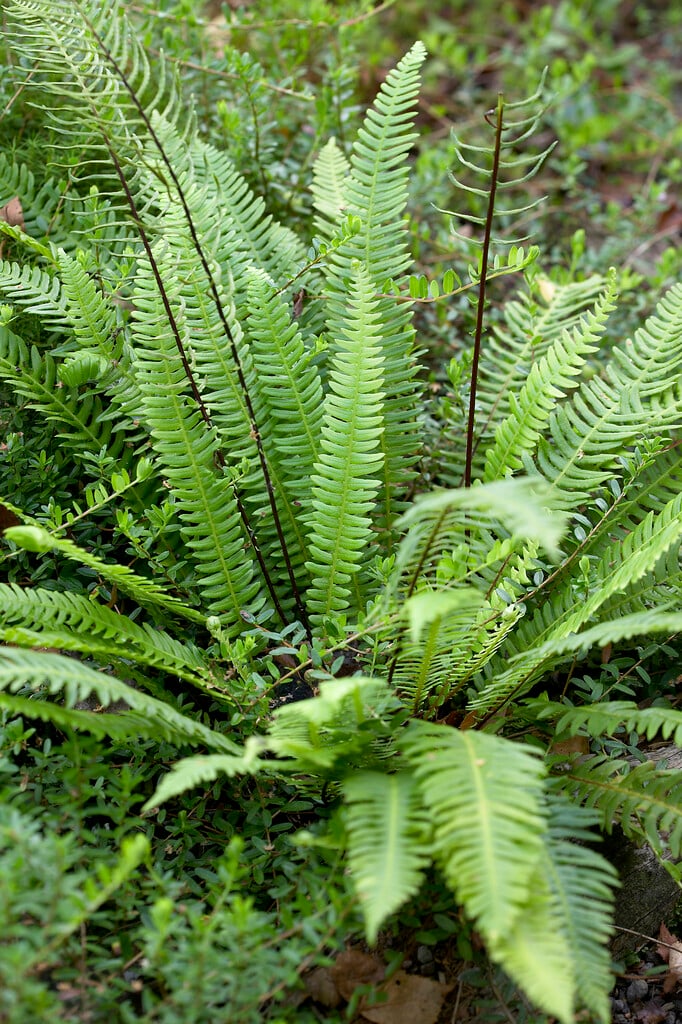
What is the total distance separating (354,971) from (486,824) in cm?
58

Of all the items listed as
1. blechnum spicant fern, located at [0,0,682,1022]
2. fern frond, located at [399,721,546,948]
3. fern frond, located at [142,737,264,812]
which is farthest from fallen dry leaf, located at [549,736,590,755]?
fern frond, located at [142,737,264,812]

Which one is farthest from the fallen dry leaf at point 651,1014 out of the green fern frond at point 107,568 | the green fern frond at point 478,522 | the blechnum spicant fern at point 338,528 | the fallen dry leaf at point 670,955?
the green fern frond at point 107,568

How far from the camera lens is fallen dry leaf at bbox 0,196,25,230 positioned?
2570 mm

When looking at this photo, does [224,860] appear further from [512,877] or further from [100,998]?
[512,877]

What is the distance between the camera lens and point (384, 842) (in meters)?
1.52

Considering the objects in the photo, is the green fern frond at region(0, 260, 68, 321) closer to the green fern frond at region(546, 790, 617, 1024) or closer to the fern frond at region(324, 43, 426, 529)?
the fern frond at region(324, 43, 426, 529)

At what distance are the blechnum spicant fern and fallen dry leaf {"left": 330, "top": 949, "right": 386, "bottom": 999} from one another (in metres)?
0.30

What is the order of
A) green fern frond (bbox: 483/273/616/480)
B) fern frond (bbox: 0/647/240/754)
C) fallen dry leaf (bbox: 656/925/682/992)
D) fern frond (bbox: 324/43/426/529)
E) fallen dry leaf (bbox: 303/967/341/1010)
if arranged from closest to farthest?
fern frond (bbox: 0/647/240/754), fallen dry leaf (bbox: 303/967/341/1010), fallen dry leaf (bbox: 656/925/682/992), green fern frond (bbox: 483/273/616/480), fern frond (bbox: 324/43/426/529)

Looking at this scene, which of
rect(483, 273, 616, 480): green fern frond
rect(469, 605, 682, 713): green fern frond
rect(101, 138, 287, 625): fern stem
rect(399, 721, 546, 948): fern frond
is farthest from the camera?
rect(483, 273, 616, 480): green fern frond

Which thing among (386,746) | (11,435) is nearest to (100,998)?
(386,746)

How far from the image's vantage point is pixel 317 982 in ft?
5.97

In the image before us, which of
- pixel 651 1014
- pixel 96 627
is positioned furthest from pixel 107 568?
pixel 651 1014

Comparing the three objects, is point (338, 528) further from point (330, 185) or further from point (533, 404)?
point (330, 185)

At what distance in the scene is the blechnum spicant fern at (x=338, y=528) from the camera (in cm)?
160
